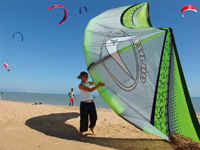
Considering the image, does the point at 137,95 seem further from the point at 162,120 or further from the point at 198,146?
the point at 198,146

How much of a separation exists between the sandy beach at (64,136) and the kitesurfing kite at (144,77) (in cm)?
Result: 67

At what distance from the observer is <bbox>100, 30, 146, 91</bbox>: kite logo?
2.65 metres

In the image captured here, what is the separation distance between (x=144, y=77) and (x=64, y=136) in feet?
7.13

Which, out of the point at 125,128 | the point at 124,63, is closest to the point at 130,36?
the point at 124,63

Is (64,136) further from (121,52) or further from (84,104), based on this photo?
(121,52)

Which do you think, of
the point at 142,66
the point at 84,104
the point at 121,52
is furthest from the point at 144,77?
the point at 84,104

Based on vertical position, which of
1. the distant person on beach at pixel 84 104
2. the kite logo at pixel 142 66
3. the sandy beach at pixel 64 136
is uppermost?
the kite logo at pixel 142 66

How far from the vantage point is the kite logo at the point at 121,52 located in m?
2.65

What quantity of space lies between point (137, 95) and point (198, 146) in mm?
1170

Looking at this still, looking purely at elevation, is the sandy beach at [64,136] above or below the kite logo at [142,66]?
below

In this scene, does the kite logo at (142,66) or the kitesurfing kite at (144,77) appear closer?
the kitesurfing kite at (144,77)

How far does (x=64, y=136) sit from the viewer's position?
3.13 metres

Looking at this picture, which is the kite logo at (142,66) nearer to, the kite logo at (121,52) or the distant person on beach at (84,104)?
the kite logo at (121,52)

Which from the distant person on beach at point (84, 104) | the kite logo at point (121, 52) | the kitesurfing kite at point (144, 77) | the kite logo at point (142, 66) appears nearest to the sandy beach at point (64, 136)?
the distant person on beach at point (84, 104)
